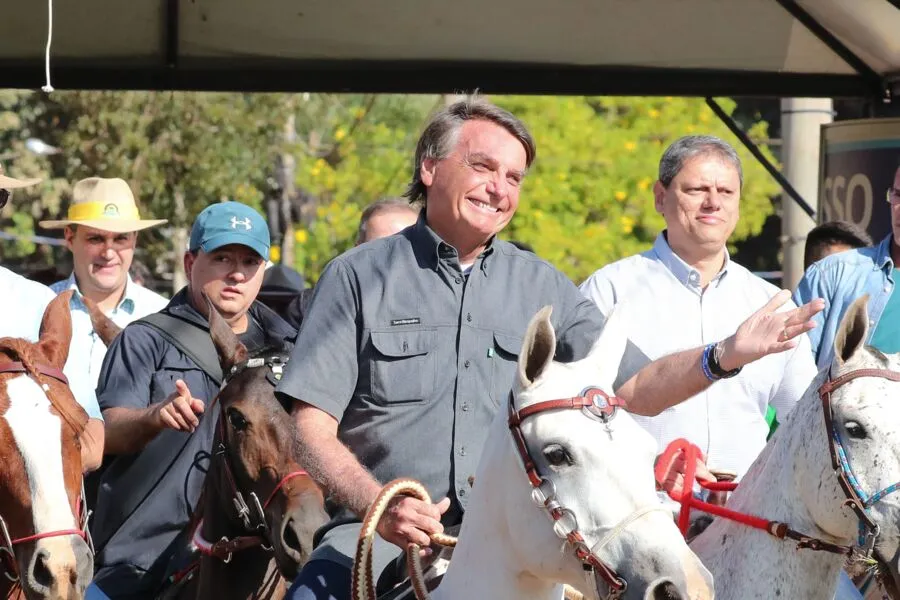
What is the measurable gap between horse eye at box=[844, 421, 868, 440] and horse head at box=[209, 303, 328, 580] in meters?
1.93

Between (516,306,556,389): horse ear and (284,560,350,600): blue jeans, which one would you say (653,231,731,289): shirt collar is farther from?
(516,306,556,389): horse ear

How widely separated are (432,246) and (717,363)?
0.91 m

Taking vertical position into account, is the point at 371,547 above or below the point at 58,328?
below

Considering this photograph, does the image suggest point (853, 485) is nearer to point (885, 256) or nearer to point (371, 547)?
point (371, 547)

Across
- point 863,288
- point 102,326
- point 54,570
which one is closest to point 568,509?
point 54,570

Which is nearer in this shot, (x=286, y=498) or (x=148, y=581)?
(x=286, y=498)

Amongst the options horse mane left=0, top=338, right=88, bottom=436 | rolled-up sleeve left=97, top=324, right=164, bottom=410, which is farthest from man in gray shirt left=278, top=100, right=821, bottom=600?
rolled-up sleeve left=97, top=324, right=164, bottom=410

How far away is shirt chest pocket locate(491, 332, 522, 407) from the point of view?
4.35m

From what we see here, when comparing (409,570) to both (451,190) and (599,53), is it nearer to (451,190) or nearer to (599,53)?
(451,190)

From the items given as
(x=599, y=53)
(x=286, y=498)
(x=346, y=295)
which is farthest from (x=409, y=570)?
(x=599, y=53)

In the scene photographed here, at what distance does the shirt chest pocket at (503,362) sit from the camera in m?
4.35

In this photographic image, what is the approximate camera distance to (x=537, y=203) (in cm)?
2034

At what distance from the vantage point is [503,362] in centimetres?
438

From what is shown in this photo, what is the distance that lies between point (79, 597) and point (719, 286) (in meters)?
2.88
